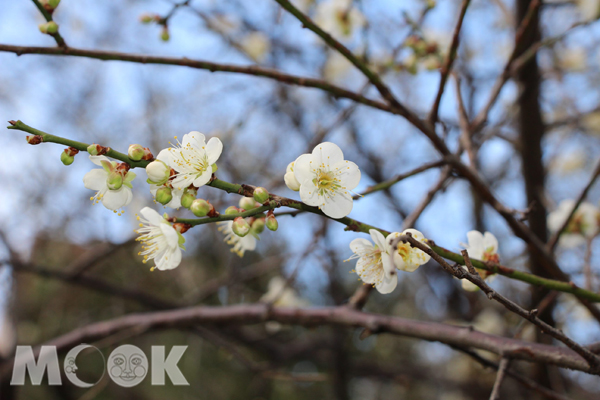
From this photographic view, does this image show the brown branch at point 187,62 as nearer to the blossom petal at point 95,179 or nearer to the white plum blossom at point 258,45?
the blossom petal at point 95,179

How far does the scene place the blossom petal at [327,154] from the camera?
1004 millimetres

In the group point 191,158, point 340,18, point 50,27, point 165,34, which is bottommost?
point 191,158

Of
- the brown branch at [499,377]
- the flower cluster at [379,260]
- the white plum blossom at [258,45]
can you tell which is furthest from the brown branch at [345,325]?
the white plum blossom at [258,45]

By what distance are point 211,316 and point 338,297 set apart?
1.75m

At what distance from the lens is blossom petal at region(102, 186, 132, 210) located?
1029 millimetres

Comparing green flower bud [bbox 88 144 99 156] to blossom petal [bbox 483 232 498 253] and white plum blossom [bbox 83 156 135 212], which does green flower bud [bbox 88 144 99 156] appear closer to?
white plum blossom [bbox 83 156 135 212]

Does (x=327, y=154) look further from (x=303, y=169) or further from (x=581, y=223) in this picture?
(x=581, y=223)

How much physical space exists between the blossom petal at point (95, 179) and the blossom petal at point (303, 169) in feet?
1.65

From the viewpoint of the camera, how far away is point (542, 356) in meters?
Result: 1.16

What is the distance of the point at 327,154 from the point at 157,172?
0.42 metres

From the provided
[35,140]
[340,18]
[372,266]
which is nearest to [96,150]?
[35,140]

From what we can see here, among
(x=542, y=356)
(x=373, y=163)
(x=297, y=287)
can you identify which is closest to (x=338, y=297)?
(x=297, y=287)

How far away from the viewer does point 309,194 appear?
2.97ft

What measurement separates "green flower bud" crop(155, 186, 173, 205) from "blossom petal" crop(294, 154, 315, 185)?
31 cm
